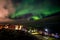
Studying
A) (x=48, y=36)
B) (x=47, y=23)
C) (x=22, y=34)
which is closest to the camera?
(x=22, y=34)

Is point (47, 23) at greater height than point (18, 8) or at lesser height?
lesser

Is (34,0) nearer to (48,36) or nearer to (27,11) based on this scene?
(27,11)

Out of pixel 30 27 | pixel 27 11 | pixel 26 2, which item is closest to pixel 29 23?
pixel 30 27

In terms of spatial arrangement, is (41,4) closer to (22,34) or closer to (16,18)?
(16,18)

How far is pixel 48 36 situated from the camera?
176 centimetres

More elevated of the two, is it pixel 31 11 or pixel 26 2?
pixel 26 2

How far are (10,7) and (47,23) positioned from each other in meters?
0.59

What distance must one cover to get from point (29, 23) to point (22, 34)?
0.38 m

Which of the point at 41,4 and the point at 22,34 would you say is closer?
the point at 22,34

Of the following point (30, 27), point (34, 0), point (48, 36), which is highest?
point (34, 0)

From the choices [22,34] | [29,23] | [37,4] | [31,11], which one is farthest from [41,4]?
[22,34]

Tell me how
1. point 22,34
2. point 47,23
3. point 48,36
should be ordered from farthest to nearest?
point 47,23 → point 48,36 → point 22,34

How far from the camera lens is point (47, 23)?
1.89 meters

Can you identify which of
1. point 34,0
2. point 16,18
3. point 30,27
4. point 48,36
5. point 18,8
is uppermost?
point 34,0
